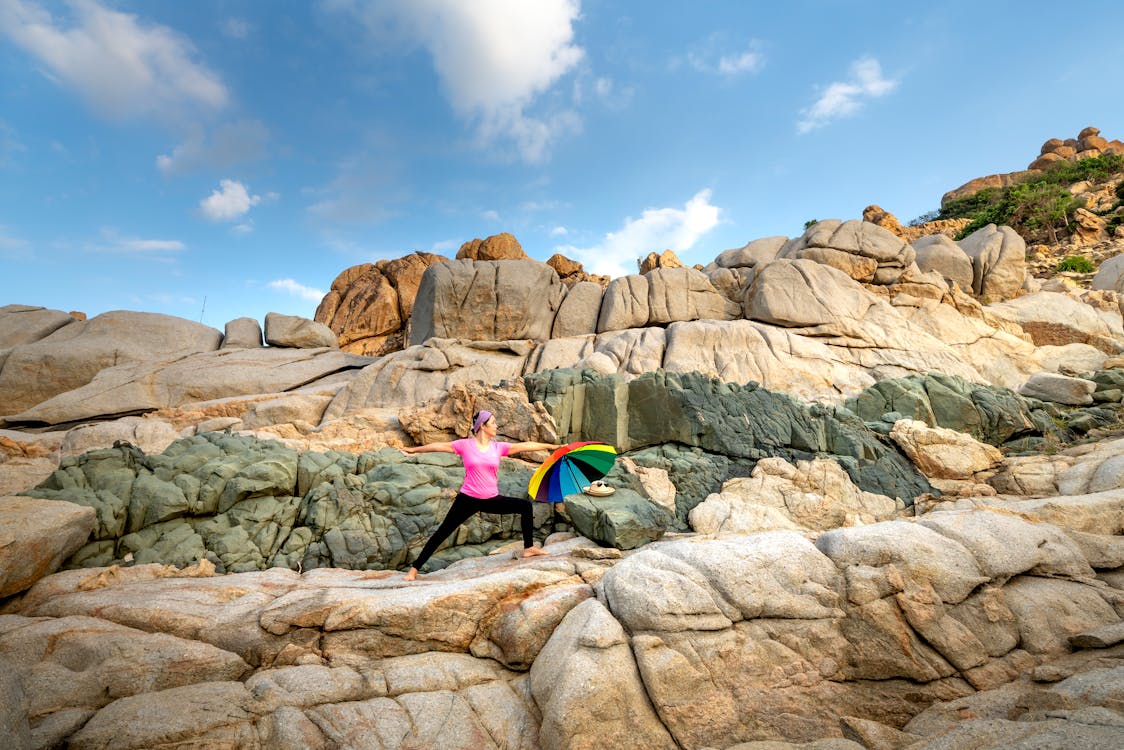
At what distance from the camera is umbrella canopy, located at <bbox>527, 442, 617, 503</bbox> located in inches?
330

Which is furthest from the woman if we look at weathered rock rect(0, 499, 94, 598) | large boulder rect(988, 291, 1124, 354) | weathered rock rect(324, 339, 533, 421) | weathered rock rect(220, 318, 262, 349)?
large boulder rect(988, 291, 1124, 354)

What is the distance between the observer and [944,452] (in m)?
15.1

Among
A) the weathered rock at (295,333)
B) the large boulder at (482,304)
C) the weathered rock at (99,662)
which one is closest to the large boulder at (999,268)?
the large boulder at (482,304)

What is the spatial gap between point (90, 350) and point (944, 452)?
3679cm

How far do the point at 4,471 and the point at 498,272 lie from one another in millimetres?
19544

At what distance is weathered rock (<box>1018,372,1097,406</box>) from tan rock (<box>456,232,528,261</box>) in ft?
94.8

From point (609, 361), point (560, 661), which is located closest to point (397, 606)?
point (560, 661)

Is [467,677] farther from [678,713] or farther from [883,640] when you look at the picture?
[883,640]

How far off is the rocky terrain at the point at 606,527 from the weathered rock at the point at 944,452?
0.30ft

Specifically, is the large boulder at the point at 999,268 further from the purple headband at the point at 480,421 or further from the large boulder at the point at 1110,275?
the purple headband at the point at 480,421

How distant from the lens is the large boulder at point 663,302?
25.5m

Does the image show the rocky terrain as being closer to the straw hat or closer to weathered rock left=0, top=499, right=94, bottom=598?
weathered rock left=0, top=499, right=94, bottom=598

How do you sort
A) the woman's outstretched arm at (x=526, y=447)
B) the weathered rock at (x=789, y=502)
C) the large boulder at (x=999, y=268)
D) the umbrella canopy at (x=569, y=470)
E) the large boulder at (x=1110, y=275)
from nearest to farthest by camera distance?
1. the woman's outstretched arm at (x=526, y=447)
2. the umbrella canopy at (x=569, y=470)
3. the weathered rock at (x=789, y=502)
4. the large boulder at (x=999, y=268)
5. the large boulder at (x=1110, y=275)

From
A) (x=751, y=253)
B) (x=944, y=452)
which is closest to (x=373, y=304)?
(x=751, y=253)
